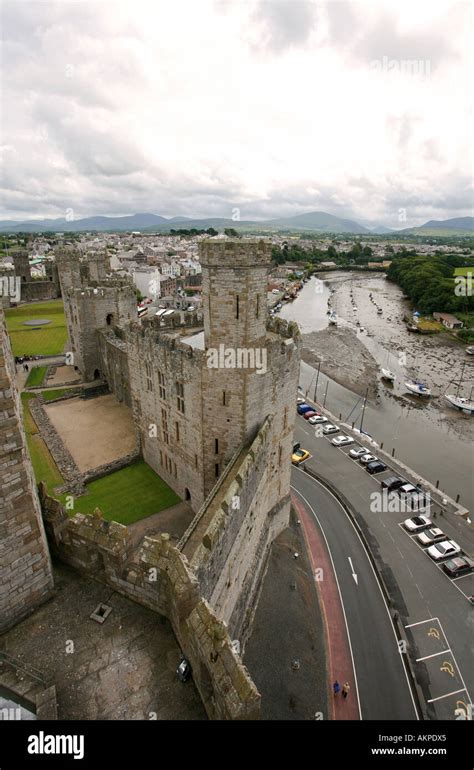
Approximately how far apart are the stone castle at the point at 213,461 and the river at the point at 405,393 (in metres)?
24.8

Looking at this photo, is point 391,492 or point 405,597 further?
point 391,492

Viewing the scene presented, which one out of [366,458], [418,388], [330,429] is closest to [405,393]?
[418,388]

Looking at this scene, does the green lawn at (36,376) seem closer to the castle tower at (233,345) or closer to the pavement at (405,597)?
the pavement at (405,597)

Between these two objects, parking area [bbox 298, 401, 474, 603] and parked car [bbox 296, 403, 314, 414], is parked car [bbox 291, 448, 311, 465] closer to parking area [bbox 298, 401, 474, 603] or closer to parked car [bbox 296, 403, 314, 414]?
parking area [bbox 298, 401, 474, 603]

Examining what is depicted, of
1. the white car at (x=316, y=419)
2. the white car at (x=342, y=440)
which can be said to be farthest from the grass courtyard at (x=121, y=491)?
the white car at (x=316, y=419)

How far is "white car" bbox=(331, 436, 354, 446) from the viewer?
39.3 metres

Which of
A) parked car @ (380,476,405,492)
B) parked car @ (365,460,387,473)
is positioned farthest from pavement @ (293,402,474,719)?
parked car @ (365,460,387,473)

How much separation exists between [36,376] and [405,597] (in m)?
39.9

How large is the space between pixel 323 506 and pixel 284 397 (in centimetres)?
1341

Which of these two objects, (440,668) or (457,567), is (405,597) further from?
(457,567)

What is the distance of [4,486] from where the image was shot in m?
7.98

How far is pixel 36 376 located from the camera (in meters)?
43.7
